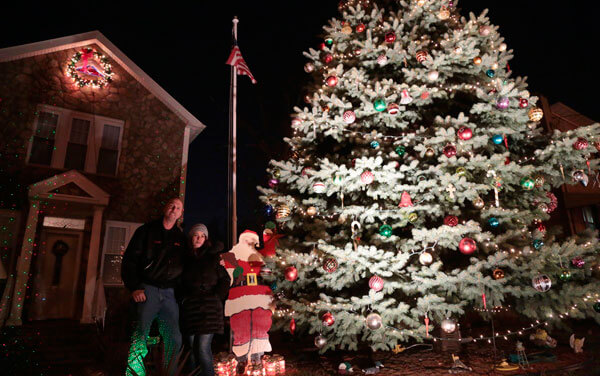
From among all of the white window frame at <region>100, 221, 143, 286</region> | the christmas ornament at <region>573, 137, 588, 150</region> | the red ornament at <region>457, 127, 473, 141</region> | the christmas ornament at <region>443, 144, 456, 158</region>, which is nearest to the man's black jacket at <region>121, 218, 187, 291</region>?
the christmas ornament at <region>443, 144, 456, 158</region>

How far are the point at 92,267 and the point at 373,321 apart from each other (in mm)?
7483

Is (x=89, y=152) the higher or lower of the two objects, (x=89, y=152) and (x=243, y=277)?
the higher

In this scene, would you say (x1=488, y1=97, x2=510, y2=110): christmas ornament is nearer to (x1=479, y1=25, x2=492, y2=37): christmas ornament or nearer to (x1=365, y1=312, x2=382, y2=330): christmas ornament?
(x1=479, y1=25, x2=492, y2=37): christmas ornament

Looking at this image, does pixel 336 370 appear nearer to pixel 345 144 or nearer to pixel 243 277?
pixel 243 277

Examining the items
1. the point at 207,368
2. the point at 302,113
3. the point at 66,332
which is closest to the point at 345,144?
the point at 302,113

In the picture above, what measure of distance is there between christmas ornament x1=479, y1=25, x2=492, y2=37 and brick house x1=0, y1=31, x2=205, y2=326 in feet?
26.4

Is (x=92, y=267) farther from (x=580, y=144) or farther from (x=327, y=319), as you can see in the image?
(x=580, y=144)

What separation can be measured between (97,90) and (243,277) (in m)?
7.61

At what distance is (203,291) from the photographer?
355cm

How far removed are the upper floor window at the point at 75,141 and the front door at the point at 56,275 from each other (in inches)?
70.6

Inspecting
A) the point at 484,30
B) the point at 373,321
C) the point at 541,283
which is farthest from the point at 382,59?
the point at 373,321

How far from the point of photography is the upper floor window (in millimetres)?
8773

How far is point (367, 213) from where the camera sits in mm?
4480

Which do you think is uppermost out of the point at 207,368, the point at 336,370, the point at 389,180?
the point at 389,180
